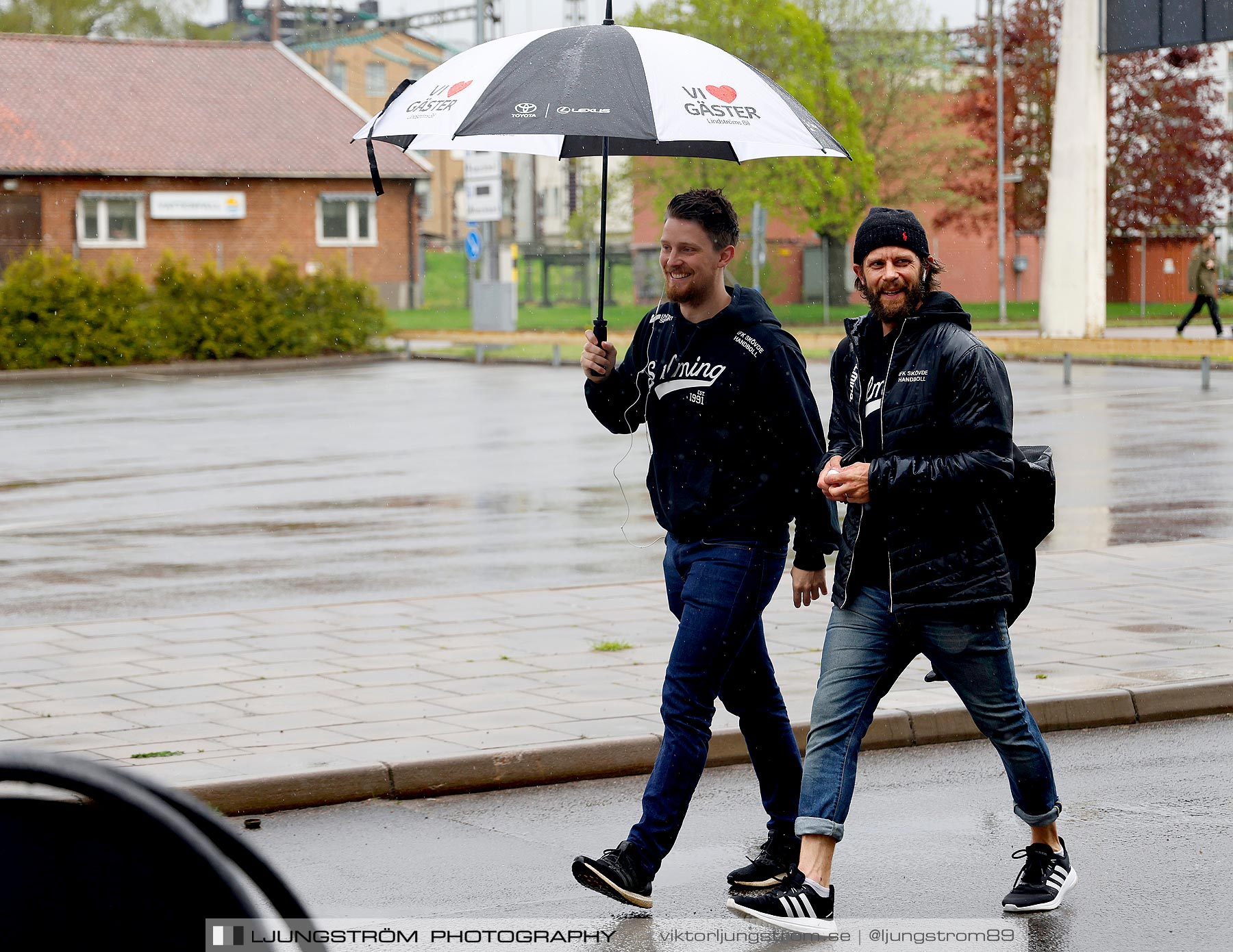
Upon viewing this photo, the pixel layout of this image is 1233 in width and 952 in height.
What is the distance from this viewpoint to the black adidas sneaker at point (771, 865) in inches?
203

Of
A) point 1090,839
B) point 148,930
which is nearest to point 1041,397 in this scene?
point 1090,839

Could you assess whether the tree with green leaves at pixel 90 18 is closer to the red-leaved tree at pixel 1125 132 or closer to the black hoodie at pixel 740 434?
the red-leaved tree at pixel 1125 132

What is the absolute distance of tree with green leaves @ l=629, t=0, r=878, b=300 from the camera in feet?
162

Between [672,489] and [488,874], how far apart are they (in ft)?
4.15

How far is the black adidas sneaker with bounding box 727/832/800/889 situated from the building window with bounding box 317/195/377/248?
52.8 meters

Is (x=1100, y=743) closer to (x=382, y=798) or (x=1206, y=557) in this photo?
(x=382, y=798)

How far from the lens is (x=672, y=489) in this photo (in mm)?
5164

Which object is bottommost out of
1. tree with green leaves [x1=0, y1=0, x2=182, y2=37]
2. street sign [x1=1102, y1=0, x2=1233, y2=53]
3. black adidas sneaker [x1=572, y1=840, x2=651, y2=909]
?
black adidas sneaker [x1=572, y1=840, x2=651, y2=909]

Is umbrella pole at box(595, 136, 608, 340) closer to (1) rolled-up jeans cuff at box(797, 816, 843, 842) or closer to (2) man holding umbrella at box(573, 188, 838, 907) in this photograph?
(2) man holding umbrella at box(573, 188, 838, 907)

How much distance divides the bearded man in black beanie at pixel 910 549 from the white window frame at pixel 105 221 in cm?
4993

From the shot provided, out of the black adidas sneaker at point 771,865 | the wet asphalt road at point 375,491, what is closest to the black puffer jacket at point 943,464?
the black adidas sneaker at point 771,865

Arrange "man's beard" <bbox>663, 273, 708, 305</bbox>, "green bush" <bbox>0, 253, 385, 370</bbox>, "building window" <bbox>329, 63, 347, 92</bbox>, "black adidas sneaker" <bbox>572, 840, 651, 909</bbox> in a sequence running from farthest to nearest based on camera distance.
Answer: "building window" <bbox>329, 63, 347, 92</bbox>
"green bush" <bbox>0, 253, 385, 370</bbox>
"man's beard" <bbox>663, 273, 708, 305</bbox>
"black adidas sneaker" <bbox>572, 840, 651, 909</bbox>

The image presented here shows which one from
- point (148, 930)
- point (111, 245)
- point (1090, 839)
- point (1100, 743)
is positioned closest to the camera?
point (148, 930)

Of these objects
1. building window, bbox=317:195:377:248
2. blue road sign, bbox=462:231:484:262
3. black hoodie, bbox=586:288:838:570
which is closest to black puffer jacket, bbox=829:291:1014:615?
black hoodie, bbox=586:288:838:570
